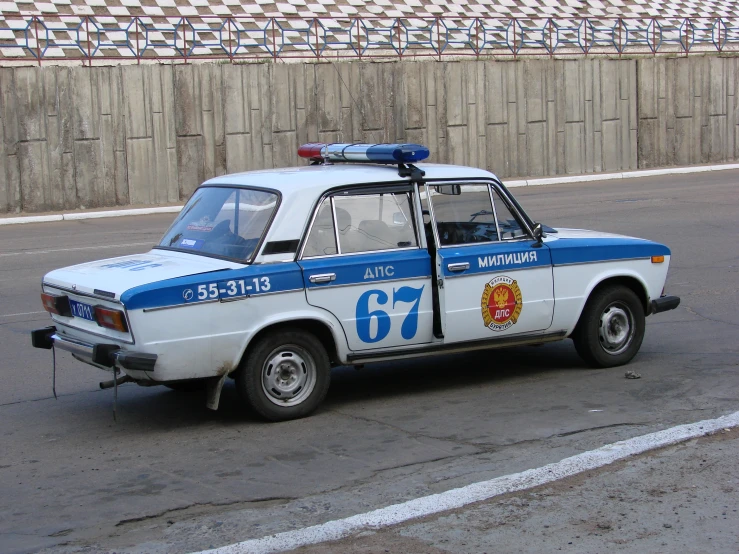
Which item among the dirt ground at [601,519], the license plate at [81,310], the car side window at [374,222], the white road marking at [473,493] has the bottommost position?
the dirt ground at [601,519]

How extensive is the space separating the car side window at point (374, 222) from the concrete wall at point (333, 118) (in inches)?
674

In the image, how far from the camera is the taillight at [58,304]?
21.8 ft

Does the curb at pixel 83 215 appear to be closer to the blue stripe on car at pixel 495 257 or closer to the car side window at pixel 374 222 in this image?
the car side window at pixel 374 222

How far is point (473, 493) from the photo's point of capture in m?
5.17

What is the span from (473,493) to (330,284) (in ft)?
6.43

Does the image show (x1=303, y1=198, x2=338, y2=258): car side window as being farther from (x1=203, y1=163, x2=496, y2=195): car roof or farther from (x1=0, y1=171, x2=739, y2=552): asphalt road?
(x1=0, y1=171, x2=739, y2=552): asphalt road

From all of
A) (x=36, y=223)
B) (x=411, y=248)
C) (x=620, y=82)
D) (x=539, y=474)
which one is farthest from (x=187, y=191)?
(x=539, y=474)

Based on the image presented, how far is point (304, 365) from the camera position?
261 inches

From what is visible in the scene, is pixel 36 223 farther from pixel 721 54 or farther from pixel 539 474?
pixel 721 54

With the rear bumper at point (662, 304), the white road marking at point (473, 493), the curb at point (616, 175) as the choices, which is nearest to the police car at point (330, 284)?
the rear bumper at point (662, 304)

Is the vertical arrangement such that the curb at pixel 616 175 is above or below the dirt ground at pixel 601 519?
Answer: above

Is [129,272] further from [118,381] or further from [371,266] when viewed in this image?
[371,266]

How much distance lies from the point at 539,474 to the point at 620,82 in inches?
1069

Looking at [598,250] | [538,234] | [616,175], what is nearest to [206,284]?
[538,234]
